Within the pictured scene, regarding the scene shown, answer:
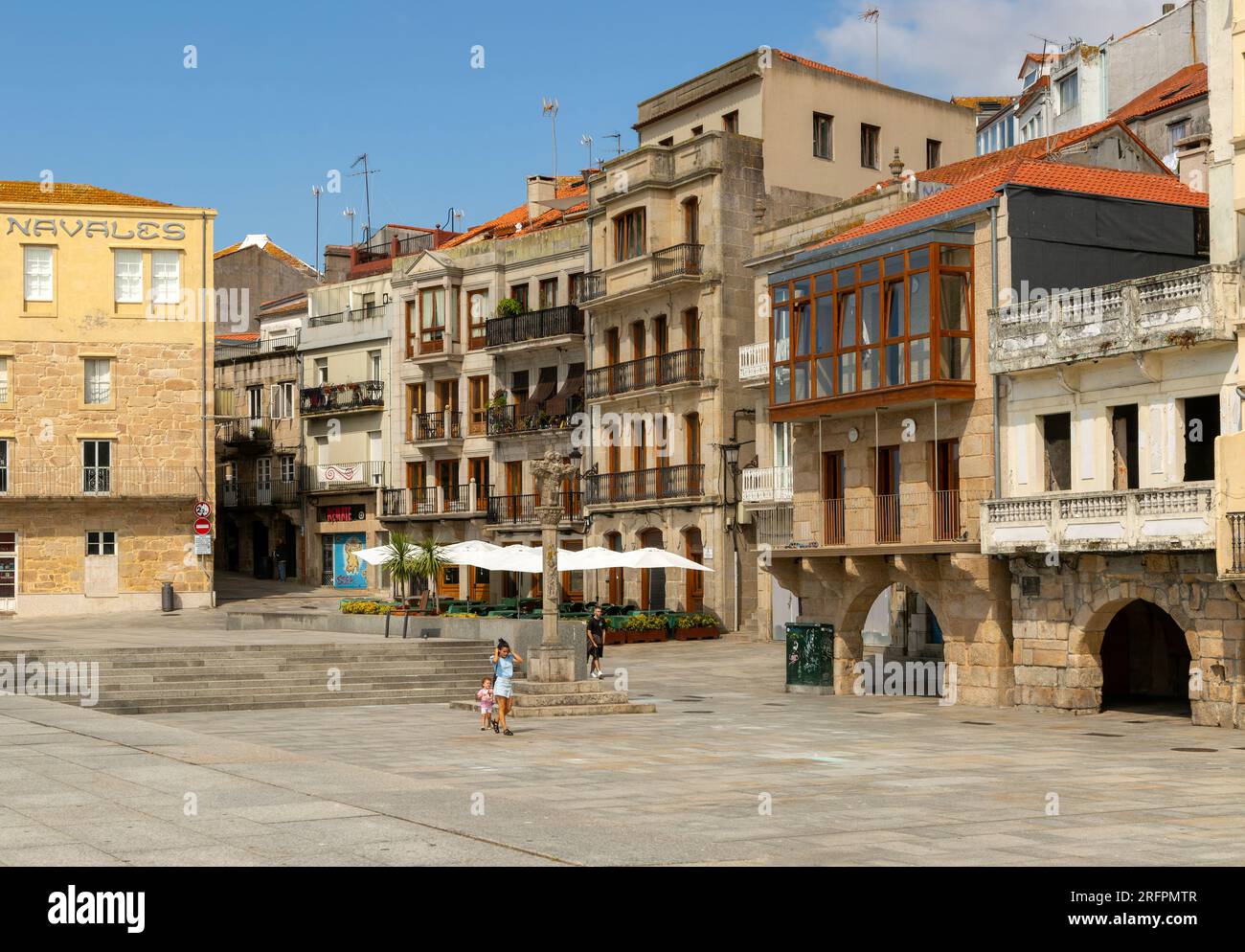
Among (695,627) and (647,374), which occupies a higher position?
(647,374)

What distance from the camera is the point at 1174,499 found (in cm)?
2648

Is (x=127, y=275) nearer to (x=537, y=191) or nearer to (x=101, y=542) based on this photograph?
(x=101, y=542)

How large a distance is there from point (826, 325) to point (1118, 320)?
753 centimetres

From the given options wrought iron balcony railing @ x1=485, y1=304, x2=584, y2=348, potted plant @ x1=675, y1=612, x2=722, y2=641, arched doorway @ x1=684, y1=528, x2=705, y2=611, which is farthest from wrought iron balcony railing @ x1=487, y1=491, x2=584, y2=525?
potted plant @ x1=675, y1=612, x2=722, y2=641

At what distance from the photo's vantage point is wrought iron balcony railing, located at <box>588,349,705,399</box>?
49906 millimetres

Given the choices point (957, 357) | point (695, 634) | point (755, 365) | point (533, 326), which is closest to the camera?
point (957, 357)

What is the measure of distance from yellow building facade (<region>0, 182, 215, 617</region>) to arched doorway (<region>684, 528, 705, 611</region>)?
17306 millimetres

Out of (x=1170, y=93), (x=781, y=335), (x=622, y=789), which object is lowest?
(x=622, y=789)

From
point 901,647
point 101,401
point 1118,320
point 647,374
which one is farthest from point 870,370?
point 101,401

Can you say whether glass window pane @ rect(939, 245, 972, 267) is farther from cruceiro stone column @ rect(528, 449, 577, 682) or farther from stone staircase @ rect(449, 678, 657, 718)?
stone staircase @ rect(449, 678, 657, 718)

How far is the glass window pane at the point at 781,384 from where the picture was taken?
118 ft

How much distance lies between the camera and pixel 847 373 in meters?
33.5

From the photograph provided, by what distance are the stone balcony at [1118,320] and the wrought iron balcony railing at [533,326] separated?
2713cm
